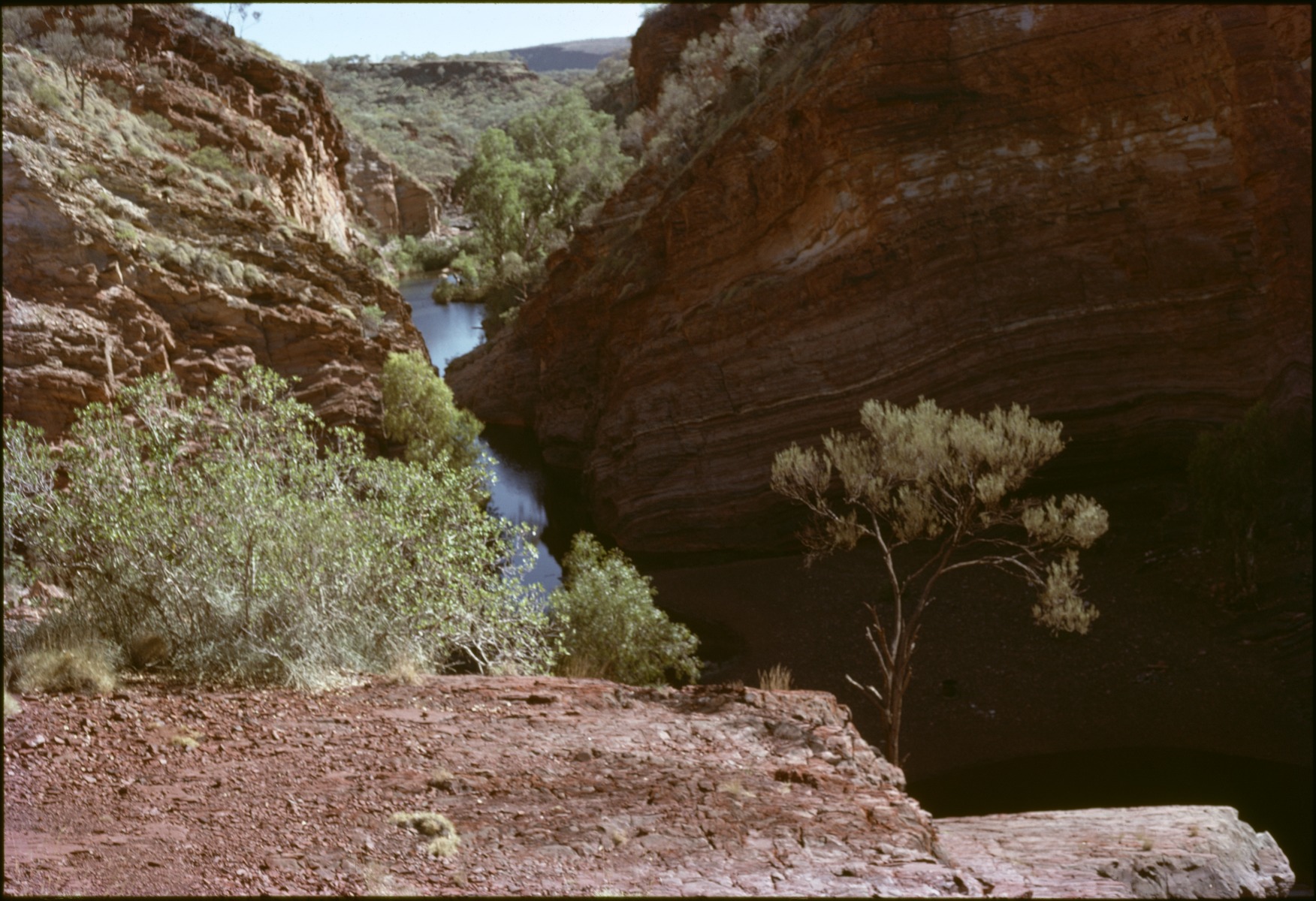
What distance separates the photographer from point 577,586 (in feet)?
54.4

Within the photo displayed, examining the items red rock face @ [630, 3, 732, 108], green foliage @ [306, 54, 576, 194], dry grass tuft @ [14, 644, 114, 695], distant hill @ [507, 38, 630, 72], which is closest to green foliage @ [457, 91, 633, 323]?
red rock face @ [630, 3, 732, 108]

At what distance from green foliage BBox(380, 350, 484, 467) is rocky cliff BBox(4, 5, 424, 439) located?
1.68ft

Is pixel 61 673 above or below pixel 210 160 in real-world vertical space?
below

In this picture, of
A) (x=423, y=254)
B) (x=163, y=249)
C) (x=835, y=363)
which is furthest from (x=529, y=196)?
(x=163, y=249)

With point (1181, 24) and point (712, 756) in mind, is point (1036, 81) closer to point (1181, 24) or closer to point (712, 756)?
point (1181, 24)

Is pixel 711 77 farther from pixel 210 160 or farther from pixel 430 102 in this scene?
pixel 430 102

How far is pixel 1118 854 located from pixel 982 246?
18966 millimetres

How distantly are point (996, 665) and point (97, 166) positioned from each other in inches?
824

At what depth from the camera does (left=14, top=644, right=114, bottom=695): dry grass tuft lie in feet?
28.3

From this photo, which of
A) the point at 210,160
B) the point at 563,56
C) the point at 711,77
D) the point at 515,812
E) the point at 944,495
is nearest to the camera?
the point at 515,812

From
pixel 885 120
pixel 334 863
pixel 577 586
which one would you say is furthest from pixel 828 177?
pixel 334 863

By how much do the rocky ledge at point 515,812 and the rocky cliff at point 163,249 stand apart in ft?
38.3

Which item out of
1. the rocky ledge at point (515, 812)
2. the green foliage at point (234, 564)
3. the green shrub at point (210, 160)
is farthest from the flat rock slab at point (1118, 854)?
the green shrub at point (210, 160)

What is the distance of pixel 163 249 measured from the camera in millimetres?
20984
